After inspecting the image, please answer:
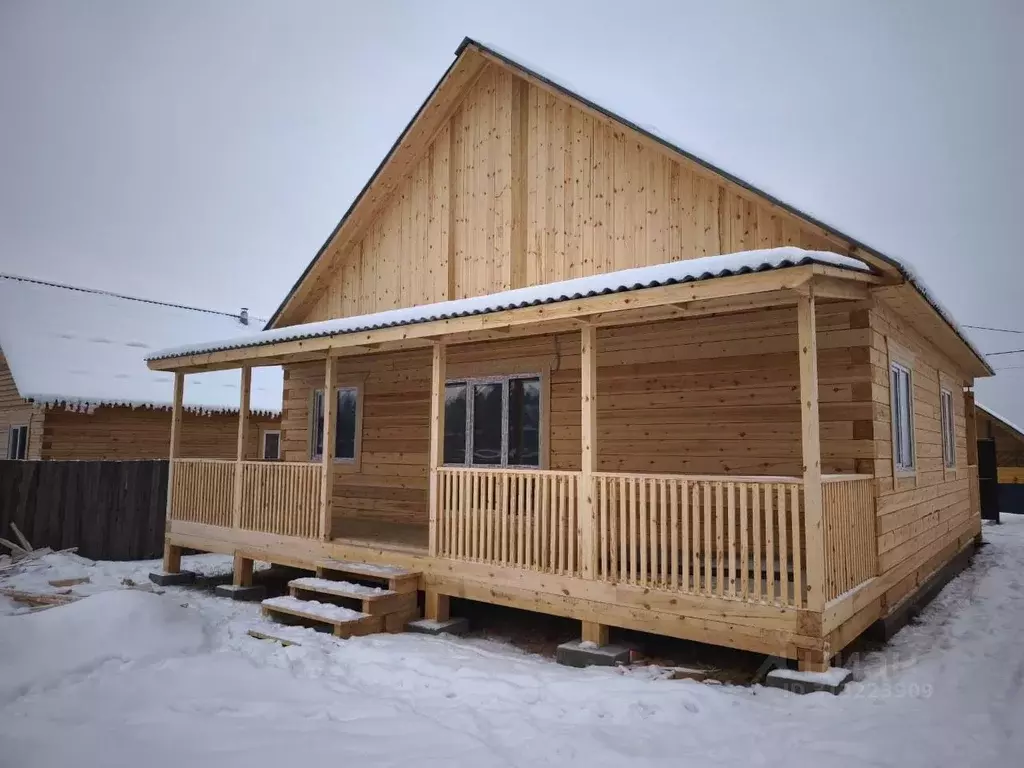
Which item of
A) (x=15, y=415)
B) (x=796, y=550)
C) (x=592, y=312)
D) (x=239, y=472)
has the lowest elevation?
(x=796, y=550)

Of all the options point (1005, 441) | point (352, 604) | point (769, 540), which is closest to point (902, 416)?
point (769, 540)

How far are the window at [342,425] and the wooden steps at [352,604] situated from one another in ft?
13.2

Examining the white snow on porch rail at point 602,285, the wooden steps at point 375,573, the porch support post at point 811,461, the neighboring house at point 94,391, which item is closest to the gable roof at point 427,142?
the white snow on porch rail at point 602,285

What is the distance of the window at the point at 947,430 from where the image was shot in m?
12.0

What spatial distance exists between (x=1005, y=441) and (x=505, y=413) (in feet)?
83.1

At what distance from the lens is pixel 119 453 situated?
18.6 metres

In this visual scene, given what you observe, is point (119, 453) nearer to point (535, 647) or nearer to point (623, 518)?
point (535, 647)

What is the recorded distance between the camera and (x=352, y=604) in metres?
8.78

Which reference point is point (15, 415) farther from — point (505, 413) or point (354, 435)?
point (505, 413)

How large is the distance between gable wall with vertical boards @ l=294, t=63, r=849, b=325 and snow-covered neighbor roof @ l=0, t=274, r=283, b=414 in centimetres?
866

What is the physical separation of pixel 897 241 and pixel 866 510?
122044 mm

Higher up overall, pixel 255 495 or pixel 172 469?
pixel 172 469

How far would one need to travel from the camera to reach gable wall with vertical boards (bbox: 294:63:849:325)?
28.9 ft

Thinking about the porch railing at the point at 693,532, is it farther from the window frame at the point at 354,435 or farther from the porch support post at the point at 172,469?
the porch support post at the point at 172,469
